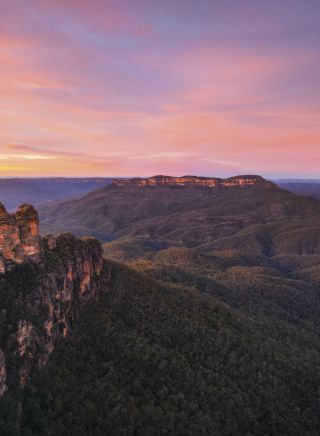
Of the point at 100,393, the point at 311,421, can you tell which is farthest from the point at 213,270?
the point at 100,393

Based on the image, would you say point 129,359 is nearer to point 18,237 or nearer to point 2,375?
point 2,375

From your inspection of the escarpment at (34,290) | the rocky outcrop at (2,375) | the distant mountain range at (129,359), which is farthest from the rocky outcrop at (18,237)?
the rocky outcrop at (2,375)

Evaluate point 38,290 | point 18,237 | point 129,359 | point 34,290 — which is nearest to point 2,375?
point 34,290

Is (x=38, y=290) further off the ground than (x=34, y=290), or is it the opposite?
(x=34, y=290)

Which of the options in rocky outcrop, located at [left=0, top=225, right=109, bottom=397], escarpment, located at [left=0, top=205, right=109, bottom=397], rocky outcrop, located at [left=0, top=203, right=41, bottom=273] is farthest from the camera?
rocky outcrop, located at [left=0, top=203, right=41, bottom=273]

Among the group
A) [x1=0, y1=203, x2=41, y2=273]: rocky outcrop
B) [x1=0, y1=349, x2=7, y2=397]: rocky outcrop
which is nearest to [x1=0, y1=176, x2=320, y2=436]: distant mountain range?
[x1=0, y1=349, x2=7, y2=397]: rocky outcrop

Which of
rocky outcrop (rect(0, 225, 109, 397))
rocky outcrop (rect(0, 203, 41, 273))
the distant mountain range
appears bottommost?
the distant mountain range

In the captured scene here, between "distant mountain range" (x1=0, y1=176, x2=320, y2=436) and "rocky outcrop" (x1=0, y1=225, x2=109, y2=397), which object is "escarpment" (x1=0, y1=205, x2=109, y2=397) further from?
"distant mountain range" (x1=0, y1=176, x2=320, y2=436)

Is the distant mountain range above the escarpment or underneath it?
underneath

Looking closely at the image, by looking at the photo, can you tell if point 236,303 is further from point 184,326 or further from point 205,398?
point 205,398
